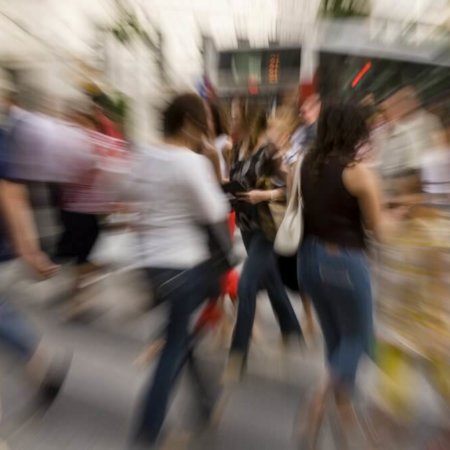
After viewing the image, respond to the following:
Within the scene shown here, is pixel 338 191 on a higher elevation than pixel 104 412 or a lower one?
higher

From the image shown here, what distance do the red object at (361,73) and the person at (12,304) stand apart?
3.40 meters

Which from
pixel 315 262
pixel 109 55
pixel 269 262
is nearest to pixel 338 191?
pixel 315 262

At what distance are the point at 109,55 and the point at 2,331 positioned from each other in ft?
28.3

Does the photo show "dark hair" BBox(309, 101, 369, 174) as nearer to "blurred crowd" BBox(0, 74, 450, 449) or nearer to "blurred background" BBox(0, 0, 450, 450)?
"blurred crowd" BBox(0, 74, 450, 449)

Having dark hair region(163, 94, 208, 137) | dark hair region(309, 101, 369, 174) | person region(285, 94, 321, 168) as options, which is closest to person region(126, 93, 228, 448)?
dark hair region(163, 94, 208, 137)

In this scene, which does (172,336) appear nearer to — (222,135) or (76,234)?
(222,135)

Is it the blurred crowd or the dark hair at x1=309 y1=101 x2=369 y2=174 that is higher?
the dark hair at x1=309 y1=101 x2=369 y2=174

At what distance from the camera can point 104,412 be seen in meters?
2.54

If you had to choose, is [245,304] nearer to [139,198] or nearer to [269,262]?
[269,262]

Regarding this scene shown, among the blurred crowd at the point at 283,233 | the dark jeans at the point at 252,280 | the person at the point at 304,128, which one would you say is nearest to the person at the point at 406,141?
the blurred crowd at the point at 283,233

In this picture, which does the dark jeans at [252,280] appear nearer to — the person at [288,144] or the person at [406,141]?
the person at [288,144]

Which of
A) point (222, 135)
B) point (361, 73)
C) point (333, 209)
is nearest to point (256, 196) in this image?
point (222, 135)

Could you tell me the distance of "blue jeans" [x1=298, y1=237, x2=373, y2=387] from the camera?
78.1 inches

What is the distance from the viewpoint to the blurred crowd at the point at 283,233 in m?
1.97
